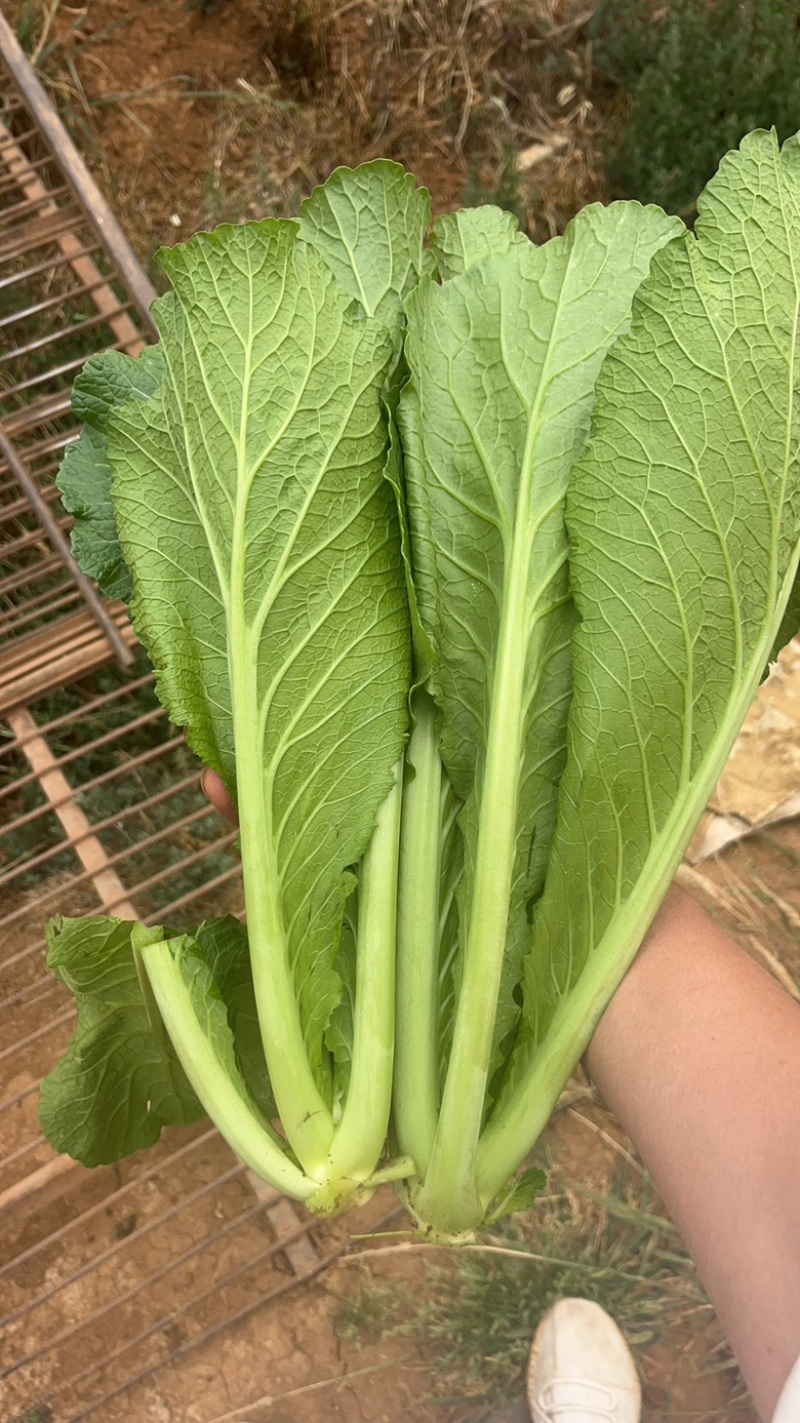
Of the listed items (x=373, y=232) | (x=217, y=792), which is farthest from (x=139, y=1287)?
(x=373, y=232)

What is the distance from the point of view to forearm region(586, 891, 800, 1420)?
0.86 metres

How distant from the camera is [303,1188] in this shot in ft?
3.07

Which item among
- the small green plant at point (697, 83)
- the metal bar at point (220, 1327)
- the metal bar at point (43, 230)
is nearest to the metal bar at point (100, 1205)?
the metal bar at point (220, 1327)

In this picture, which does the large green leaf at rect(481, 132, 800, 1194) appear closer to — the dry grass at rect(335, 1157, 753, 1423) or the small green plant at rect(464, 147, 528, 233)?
the dry grass at rect(335, 1157, 753, 1423)

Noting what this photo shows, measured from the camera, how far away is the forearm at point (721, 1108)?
860mm

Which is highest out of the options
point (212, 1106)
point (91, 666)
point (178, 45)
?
point (178, 45)

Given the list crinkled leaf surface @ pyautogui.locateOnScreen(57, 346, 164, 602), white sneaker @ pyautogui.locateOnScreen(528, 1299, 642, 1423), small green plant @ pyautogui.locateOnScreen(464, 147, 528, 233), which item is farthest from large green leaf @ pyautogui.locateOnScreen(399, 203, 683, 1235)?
small green plant @ pyautogui.locateOnScreen(464, 147, 528, 233)

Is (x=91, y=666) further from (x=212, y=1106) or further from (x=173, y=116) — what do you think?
(x=173, y=116)

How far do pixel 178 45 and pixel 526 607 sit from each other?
5.70ft

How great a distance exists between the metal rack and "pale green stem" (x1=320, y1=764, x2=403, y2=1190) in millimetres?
560

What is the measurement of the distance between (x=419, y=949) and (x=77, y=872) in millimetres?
929

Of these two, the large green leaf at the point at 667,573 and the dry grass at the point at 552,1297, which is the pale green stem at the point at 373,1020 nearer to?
the large green leaf at the point at 667,573

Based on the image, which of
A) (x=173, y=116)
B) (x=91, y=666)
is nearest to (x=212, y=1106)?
(x=91, y=666)

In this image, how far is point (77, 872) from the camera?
1.71 m
